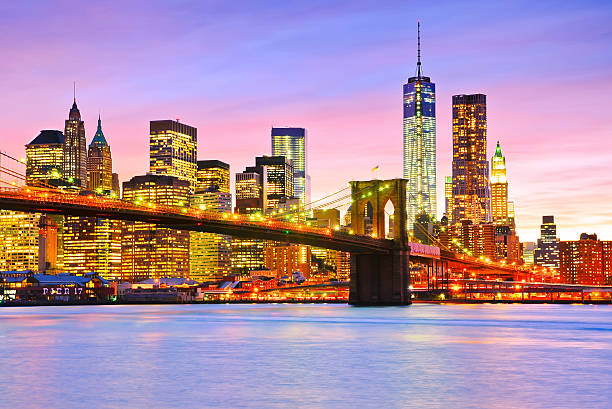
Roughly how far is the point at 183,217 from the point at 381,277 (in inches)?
1050

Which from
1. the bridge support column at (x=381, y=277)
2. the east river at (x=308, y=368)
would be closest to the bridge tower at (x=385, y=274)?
the bridge support column at (x=381, y=277)

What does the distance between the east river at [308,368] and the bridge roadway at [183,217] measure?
1118cm

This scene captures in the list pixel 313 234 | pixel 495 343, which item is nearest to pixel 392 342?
pixel 495 343

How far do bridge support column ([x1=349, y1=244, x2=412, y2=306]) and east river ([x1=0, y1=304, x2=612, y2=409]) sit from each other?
1372 inches

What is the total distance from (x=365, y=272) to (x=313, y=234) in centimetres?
1208

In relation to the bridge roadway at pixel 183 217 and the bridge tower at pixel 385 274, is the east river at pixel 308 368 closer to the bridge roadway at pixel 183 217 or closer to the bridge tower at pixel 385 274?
the bridge roadway at pixel 183 217

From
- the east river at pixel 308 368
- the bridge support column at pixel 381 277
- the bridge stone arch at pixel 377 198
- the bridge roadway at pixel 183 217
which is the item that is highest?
the bridge stone arch at pixel 377 198

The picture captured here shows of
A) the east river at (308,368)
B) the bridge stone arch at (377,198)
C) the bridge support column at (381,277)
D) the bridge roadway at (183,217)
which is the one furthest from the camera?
the bridge stone arch at (377,198)

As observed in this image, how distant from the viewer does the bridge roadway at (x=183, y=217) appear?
63956 mm

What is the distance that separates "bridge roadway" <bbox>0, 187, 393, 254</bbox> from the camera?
64.0 m

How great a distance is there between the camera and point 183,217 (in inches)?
2908

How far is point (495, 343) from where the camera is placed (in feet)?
149

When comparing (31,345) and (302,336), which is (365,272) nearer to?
(302,336)

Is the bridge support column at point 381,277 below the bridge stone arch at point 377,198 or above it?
below
